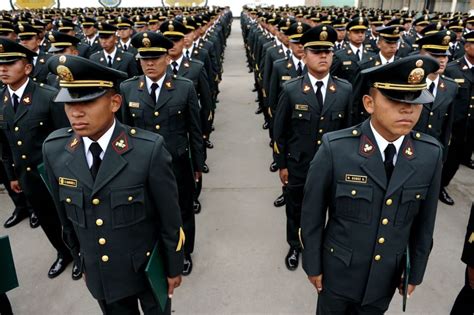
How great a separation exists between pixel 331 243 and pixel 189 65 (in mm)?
3334

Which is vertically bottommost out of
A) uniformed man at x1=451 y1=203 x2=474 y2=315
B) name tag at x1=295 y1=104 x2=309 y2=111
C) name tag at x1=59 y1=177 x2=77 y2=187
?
uniformed man at x1=451 y1=203 x2=474 y2=315

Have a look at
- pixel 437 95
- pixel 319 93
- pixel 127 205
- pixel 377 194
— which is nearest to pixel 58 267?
pixel 127 205

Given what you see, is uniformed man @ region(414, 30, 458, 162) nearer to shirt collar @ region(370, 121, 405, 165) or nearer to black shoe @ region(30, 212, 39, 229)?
shirt collar @ region(370, 121, 405, 165)

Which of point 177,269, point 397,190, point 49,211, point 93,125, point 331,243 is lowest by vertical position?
point 49,211

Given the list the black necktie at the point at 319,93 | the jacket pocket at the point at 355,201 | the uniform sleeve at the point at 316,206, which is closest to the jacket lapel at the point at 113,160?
the uniform sleeve at the point at 316,206

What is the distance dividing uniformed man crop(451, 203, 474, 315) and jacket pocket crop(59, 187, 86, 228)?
2399 millimetres

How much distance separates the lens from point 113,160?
74.0 inches

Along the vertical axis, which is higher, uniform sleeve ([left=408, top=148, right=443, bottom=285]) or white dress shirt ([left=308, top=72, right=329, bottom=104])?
white dress shirt ([left=308, top=72, right=329, bottom=104])

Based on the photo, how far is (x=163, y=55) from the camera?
3.32 metres

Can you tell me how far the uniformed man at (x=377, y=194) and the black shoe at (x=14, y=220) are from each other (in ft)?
13.5

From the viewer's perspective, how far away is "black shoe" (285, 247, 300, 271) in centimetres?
373

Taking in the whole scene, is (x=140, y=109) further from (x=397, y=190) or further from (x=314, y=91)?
(x=397, y=190)

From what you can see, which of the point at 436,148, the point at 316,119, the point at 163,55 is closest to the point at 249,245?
the point at 316,119

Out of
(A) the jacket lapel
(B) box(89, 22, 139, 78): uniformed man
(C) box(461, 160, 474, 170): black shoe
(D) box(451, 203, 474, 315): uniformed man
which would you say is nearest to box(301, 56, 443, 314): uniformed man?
(D) box(451, 203, 474, 315): uniformed man
